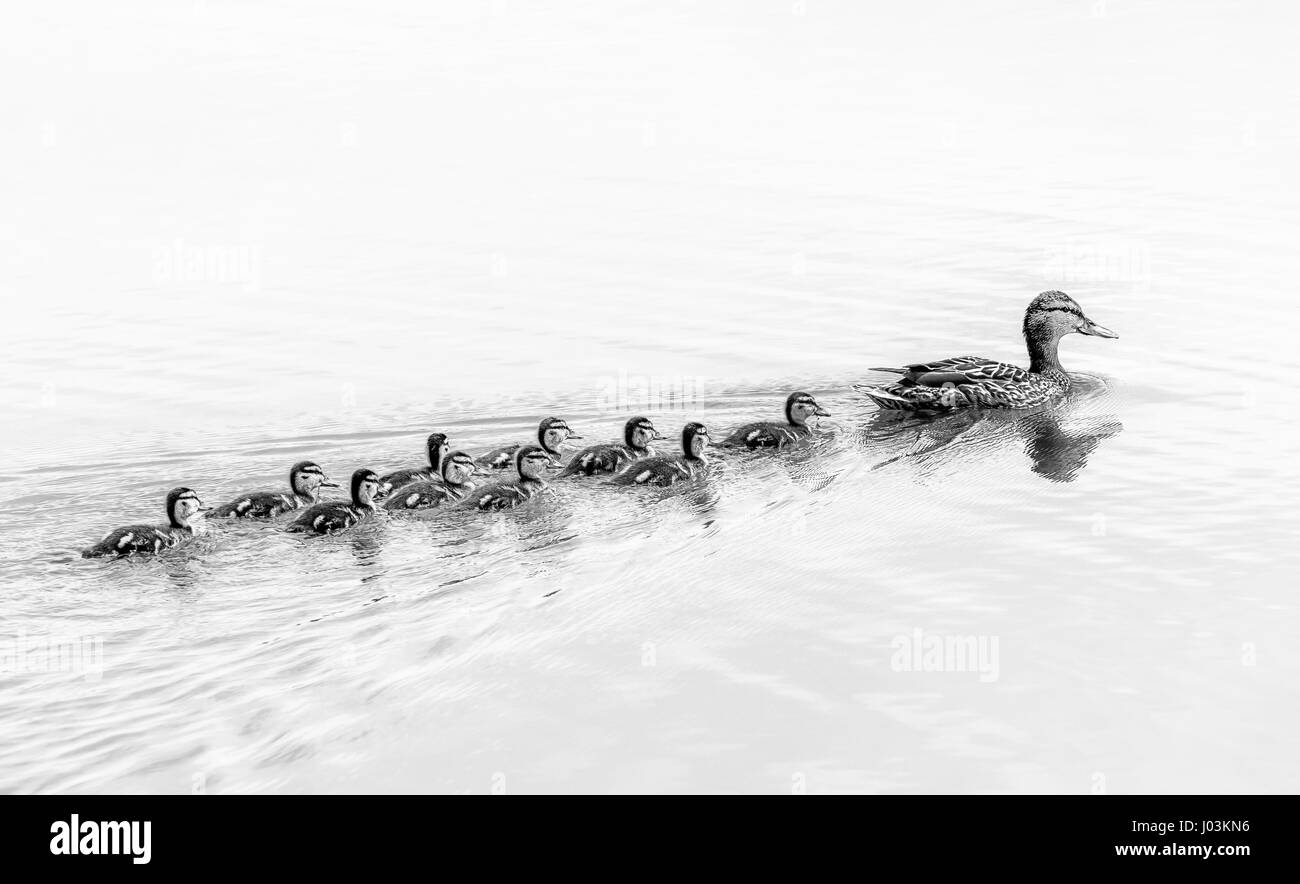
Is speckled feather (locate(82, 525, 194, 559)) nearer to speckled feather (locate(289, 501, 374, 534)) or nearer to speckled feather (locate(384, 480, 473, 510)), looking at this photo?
speckled feather (locate(289, 501, 374, 534))

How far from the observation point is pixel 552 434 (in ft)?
29.1

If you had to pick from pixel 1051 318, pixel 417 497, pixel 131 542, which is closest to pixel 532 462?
pixel 417 497

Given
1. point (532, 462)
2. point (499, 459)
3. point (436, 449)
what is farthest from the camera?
point (499, 459)

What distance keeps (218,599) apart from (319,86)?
47.6ft

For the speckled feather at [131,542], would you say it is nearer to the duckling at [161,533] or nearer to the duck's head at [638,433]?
the duckling at [161,533]

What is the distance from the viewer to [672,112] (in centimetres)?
1830

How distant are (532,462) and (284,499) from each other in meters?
1.24

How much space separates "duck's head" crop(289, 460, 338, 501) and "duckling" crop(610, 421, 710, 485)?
4.80 feet

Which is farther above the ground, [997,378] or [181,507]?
[997,378]

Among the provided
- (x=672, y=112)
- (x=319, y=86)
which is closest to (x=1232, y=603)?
(x=672, y=112)

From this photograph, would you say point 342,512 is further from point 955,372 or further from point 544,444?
point 955,372

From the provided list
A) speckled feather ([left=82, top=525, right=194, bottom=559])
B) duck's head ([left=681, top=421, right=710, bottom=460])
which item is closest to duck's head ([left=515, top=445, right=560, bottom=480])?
duck's head ([left=681, top=421, right=710, bottom=460])

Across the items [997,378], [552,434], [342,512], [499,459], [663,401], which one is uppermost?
[997,378]

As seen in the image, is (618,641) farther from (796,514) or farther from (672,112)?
(672,112)
